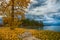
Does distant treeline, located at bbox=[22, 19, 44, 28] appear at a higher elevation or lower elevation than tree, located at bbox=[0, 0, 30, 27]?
lower

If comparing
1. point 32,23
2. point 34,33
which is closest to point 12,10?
point 32,23

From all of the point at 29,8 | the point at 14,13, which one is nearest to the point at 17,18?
the point at 14,13

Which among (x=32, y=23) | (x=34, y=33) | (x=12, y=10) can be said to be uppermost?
(x=12, y=10)

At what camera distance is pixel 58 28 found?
2428mm

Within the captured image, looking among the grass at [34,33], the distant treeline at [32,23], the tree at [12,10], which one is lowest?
the grass at [34,33]

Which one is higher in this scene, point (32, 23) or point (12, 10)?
point (12, 10)

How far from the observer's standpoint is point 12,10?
2.45 metres

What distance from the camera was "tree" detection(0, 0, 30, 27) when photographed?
7.98 feet

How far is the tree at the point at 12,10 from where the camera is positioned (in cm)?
243

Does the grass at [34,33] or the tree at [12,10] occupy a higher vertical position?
the tree at [12,10]

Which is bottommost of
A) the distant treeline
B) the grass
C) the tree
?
the grass

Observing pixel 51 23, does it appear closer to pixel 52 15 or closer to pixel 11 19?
pixel 52 15

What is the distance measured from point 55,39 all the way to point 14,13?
73 cm

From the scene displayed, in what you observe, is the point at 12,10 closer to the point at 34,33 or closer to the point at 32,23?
the point at 32,23
